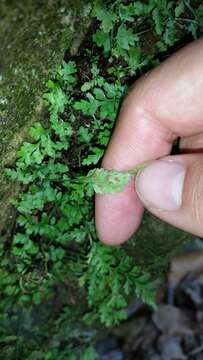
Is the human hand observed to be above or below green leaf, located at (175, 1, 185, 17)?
below

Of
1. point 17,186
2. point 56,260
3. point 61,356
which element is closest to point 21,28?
point 17,186

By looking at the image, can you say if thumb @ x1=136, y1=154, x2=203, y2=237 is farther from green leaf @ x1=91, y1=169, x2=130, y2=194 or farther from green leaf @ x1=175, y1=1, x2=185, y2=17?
green leaf @ x1=175, y1=1, x2=185, y2=17

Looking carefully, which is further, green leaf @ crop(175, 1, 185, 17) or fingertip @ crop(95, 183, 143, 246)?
fingertip @ crop(95, 183, 143, 246)

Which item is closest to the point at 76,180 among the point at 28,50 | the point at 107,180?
the point at 107,180

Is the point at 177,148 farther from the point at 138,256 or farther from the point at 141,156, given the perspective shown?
the point at 138,256

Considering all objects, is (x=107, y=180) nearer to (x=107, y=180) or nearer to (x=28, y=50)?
(x=107, y=180)

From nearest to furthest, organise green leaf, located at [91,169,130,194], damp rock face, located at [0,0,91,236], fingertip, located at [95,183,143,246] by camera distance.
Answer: damp rock face, located at [0,0,91,236] < green leaf, located at [91,169,130,194] < fingertip, located at [95,183,143,246]

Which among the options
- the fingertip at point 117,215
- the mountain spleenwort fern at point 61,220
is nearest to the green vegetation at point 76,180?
the mountain spleenwort fern at point 61,220

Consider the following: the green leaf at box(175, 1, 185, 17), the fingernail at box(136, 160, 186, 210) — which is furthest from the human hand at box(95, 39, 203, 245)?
the green leaf at box(175, 1, 185, 17)
